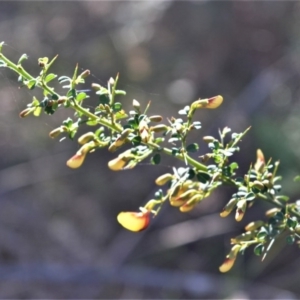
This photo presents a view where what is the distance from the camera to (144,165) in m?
3.46

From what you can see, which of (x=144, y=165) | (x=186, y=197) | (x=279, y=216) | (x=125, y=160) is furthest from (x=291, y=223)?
(x=144, y=165)

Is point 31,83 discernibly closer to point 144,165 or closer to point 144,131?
point 144,131

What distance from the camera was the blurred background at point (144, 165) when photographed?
314 cm

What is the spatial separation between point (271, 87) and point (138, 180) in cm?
108

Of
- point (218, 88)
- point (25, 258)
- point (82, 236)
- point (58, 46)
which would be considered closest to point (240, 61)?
point (218, 88)

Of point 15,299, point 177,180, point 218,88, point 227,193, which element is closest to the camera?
point 177,180

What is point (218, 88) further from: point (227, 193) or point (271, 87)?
point (227, 193)

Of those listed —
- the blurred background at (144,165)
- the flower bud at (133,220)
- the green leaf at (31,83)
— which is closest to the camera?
the green leaf at (31,83)

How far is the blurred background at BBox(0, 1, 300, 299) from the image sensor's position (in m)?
3.14

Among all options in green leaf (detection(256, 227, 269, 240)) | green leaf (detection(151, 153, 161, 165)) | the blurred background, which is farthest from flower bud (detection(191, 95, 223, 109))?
the blurred background

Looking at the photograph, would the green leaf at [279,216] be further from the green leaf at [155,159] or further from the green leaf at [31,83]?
the green leaf at [31,83]

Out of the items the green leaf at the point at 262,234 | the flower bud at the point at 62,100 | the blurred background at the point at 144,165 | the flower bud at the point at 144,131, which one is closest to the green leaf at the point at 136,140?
the flower bud at the point at 144,131

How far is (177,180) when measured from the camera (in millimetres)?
844

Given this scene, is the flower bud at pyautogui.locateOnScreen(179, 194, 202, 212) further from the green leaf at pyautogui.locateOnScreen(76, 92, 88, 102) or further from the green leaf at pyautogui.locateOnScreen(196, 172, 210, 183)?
the green leaf at pyautogui.locateOnScreen(76, 92, 88, 102)
